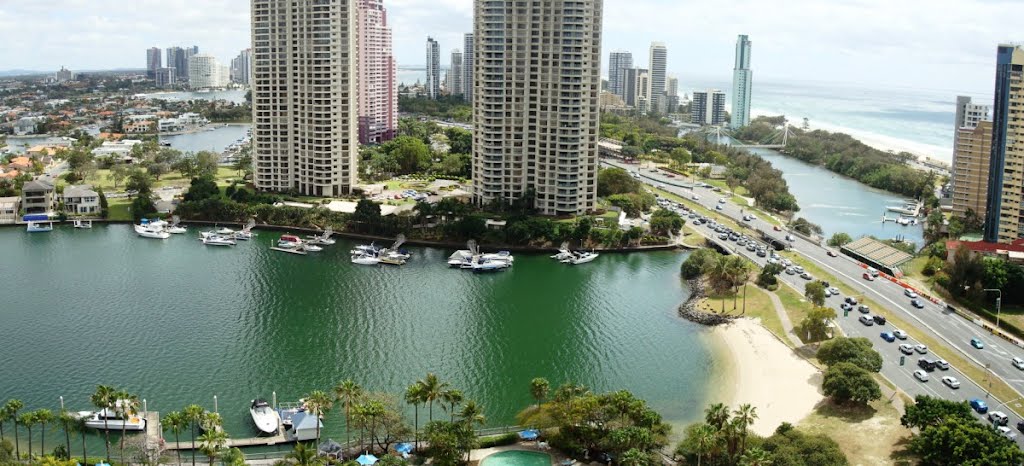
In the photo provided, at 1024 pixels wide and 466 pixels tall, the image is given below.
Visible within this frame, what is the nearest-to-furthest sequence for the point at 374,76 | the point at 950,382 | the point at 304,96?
the point at 950,382, the point at 304,96, the point at 374,76

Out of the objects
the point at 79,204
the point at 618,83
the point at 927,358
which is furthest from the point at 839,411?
the point at 618,83

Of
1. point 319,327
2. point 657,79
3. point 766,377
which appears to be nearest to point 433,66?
point 657,79

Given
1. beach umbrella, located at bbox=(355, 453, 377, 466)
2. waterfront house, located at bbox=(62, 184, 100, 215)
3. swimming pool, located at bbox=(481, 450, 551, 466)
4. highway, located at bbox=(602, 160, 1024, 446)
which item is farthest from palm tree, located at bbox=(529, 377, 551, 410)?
waterfront house, located at bbox=(62, 184, 100, 215)

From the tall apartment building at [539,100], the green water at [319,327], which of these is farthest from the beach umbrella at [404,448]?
the tall apartment building at [539,100]

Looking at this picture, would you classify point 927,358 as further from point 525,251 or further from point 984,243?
point 525,251

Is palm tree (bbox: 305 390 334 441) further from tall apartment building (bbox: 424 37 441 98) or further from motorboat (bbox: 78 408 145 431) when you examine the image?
tall apartment building (bbox: 424 37 441 98)

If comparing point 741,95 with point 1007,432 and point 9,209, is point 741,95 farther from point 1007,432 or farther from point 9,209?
point 1007,432
